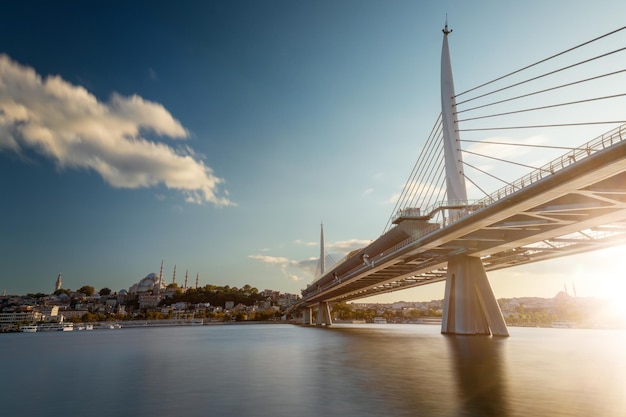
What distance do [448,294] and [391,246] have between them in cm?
1125

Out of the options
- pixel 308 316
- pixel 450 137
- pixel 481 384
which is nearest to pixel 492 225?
pixel 450 137

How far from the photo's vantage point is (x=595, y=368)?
2386 centimetres

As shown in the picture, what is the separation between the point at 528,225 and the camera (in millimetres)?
34688

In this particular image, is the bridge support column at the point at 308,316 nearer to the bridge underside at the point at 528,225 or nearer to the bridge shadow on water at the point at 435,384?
the bridge underside at the point at 528,225

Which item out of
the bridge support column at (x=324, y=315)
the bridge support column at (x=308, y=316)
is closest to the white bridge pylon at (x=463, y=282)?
the bridge support column at (x=324, y=315)

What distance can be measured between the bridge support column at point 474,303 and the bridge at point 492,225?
12cm

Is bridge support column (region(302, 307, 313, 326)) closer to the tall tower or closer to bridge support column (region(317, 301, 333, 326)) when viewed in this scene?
bridge support column (region(317, 301, 333, 326))

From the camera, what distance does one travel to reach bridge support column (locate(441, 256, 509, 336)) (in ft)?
156

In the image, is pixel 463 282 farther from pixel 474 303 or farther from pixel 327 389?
pixel 327 389

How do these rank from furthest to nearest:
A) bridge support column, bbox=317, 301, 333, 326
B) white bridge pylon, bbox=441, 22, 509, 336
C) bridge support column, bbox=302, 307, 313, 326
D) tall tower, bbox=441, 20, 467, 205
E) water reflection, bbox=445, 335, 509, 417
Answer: bridge support column, bbox=302, 307, 313, 326 < bridge support column, bbox=317, 301, 333, 326 < white bridge pylon, bbox=441, 22, 509, 336 < tall tower, bbox=441, 20, 467, 205 < water reflection, bbox=445, 335, 509, 417

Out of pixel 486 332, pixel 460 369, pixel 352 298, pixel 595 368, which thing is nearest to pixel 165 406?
pixel 460 369

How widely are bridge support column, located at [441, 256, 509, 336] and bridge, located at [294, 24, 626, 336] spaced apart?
12cm

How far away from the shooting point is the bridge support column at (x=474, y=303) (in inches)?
1868

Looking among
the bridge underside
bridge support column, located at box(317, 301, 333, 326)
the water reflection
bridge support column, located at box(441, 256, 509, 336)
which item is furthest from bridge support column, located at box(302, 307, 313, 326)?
the water reflection
